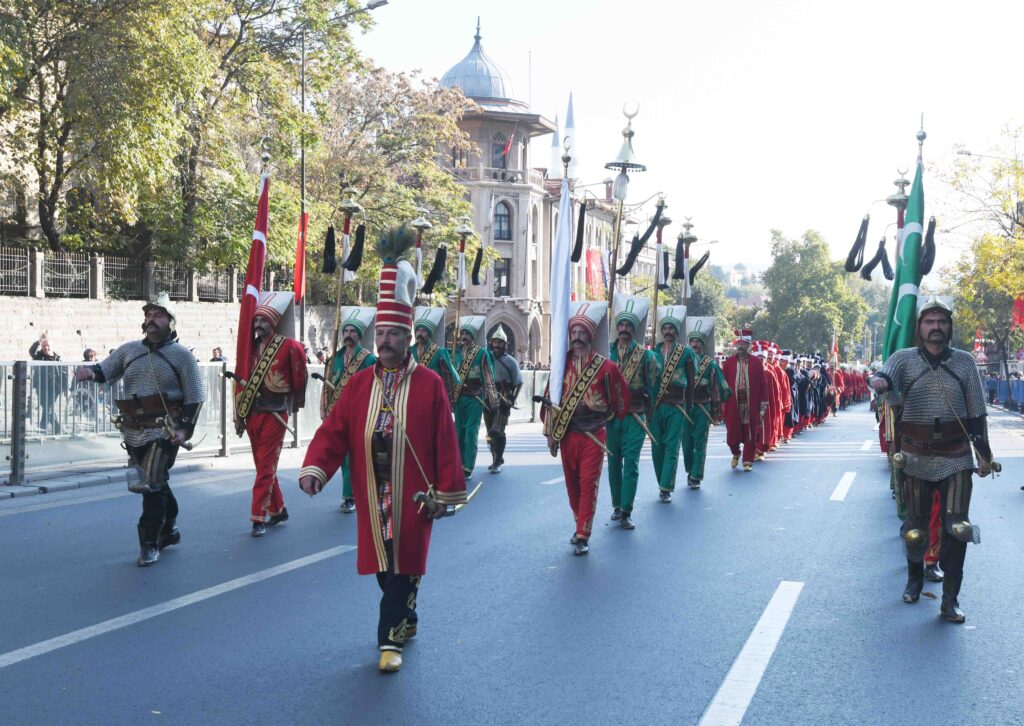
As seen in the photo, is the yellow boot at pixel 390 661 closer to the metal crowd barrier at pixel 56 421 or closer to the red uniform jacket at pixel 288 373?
the red uniform jacket at pixel 288 373

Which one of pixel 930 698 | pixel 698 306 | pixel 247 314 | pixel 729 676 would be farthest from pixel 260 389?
pixel 698 306

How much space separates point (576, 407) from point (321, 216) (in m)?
24.2

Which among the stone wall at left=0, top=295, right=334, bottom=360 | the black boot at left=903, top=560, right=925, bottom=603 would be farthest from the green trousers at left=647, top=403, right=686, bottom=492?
the stone wall at left=0, top=295, right=334, bottom=360

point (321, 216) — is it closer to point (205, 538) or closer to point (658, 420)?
point (658, 420)

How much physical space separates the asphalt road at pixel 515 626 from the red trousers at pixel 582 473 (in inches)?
12.9

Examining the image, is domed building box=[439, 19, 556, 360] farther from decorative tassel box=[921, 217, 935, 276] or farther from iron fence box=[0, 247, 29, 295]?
decorative tassel box=[921, 217, 935, 276]

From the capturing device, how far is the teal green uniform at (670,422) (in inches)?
499

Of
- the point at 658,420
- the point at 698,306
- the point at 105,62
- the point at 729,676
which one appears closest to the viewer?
the point at 729,676

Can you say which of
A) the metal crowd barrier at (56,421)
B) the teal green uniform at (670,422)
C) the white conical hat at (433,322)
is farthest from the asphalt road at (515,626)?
the white conical hat at (433,322)

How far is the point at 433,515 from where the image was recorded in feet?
19.6

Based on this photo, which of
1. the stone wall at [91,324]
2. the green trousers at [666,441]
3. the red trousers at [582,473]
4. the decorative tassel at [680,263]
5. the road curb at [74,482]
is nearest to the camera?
the red trousers at [582,473]

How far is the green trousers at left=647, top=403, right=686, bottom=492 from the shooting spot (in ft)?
41.4

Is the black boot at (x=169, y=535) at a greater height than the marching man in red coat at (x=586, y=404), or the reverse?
the marching man in red coat at (x=586, y=404)

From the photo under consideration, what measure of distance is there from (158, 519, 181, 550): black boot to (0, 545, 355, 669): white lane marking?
109 cm
